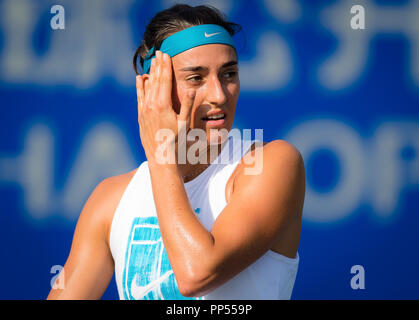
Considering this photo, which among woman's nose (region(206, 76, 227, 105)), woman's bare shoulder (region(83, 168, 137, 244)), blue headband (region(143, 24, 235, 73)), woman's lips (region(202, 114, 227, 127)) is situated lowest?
woman's bare shoulder (region(83, 168, 137, 244))

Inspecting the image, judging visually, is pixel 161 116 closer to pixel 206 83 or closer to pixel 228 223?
pixel 206 83

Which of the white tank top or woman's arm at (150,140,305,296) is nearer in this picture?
woman's arm at (150,140,305,296)

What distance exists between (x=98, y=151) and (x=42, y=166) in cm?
32

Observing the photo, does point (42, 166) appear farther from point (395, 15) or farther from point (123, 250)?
point (395, 15)

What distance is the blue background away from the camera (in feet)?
8.77

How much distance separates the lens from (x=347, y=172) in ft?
8.73

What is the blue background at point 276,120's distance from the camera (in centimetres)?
267

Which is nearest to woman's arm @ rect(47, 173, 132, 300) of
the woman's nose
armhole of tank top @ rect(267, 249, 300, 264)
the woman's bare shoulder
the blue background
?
the woman's bare shoulder

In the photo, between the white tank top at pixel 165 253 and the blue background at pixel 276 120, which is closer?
the white tank top at pixel 165 253

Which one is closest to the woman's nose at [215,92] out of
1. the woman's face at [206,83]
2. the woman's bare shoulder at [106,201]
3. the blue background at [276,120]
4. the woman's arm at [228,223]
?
the woman's face at [206,83]

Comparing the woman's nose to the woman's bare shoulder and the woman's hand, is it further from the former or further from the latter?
the woman's bare shoulder

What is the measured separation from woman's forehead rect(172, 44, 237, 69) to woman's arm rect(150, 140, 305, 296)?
36cm

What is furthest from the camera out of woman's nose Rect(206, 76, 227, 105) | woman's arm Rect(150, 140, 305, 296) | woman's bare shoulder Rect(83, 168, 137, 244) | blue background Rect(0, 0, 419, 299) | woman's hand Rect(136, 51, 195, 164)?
blue background Rect(0, 0, 419, 299)

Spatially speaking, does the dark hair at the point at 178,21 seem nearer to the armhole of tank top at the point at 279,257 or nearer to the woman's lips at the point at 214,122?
the woman's lips at the point at 214,122
